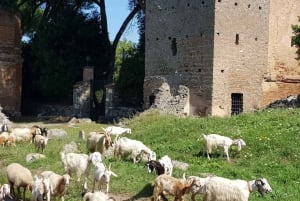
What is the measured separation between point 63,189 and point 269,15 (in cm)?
2105

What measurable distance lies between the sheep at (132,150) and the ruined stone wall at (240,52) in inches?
519

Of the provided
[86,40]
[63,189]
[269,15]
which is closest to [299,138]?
[63,189]

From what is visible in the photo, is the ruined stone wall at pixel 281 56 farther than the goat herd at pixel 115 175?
Yes

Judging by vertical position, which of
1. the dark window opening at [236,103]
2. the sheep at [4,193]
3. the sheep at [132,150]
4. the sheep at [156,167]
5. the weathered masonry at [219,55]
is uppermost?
the weathered masonry at [219,55]

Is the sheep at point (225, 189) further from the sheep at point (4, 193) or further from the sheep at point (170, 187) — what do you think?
the sheep at point (4, 193)

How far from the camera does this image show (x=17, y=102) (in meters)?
40.8

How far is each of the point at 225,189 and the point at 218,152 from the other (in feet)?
18.3

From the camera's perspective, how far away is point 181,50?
2977 cm

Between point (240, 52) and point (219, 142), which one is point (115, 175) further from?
point (240, 52)

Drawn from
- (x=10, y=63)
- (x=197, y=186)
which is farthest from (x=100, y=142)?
(x=10, y=63)

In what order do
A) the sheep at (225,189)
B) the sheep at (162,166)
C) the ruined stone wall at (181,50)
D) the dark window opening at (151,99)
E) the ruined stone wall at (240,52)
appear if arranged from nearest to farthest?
the sheep at (225,189) < the sheep at (162,166) < the ruined stone wall at (240,52) < the ruined stone wall at (181,50) < the dark window opening at (151,99)

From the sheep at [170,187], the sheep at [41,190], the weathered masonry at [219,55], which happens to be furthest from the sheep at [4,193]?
the weathered masonry at [219,55]

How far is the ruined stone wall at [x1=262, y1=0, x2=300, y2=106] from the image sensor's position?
30281 mm

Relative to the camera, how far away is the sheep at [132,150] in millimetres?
15156
